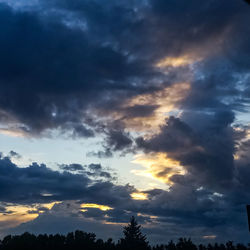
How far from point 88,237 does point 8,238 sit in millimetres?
34572

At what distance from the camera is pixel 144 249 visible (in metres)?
128

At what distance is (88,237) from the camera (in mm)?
149750

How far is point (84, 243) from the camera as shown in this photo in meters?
109

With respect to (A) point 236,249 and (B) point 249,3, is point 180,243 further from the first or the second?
(B) point 249,3

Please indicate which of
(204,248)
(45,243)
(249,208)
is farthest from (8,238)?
(249,208)

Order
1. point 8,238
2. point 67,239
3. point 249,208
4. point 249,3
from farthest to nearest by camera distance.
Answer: point 8,238 → point 67,239 → point 249,208 → point 249,3

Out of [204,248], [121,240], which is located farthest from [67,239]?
[204,248]

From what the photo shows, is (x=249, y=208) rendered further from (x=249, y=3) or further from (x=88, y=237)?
(x=88, y=237)

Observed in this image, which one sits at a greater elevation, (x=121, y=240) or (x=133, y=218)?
(x=133, y=218)

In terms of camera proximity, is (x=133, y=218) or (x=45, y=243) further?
(x=133, y=218)

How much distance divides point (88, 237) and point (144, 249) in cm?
3234

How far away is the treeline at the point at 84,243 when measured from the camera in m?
106

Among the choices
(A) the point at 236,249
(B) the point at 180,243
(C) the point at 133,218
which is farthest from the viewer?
(C) the point at 133,218

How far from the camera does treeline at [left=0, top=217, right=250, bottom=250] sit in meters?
106
